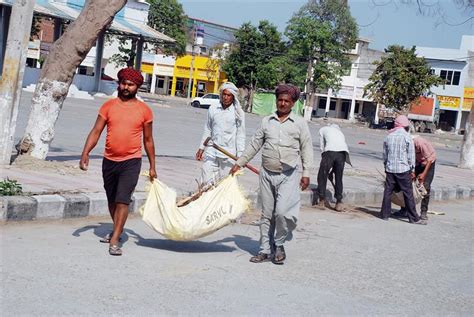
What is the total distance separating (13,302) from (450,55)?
2879 inches

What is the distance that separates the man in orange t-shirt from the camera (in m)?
6.70

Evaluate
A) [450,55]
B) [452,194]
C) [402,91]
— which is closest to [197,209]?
[452,194]

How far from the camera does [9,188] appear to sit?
8141 millimetres

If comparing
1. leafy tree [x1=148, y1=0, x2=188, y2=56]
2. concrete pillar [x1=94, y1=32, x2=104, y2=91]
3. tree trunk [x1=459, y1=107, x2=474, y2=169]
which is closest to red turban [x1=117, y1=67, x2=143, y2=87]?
tree trunk [x1=459, y1=107, x2=474, y2=169]

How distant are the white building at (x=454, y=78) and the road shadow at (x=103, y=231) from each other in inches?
2650

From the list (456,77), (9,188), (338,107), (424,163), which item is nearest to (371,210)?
(424,163)

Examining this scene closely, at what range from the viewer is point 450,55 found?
73.2 m

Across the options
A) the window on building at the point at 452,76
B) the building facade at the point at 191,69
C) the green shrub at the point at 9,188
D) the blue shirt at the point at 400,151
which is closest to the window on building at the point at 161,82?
the building facade at the point at 191,69

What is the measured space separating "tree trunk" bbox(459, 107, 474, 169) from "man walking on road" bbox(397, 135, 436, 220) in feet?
36.9

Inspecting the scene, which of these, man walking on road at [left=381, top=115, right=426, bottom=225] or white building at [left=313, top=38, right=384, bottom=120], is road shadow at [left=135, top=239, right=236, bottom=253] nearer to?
man walking on road at [left=381, top=115, right=426, bottom=225]

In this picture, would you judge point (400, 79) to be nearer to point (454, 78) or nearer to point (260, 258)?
point (454, 78)

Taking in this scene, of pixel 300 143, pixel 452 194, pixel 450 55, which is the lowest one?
pixel 452 194

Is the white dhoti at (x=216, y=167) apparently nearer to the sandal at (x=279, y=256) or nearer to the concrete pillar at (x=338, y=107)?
the sandal at (x=279, y=256)

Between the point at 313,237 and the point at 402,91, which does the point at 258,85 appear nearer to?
the point at 402,91
